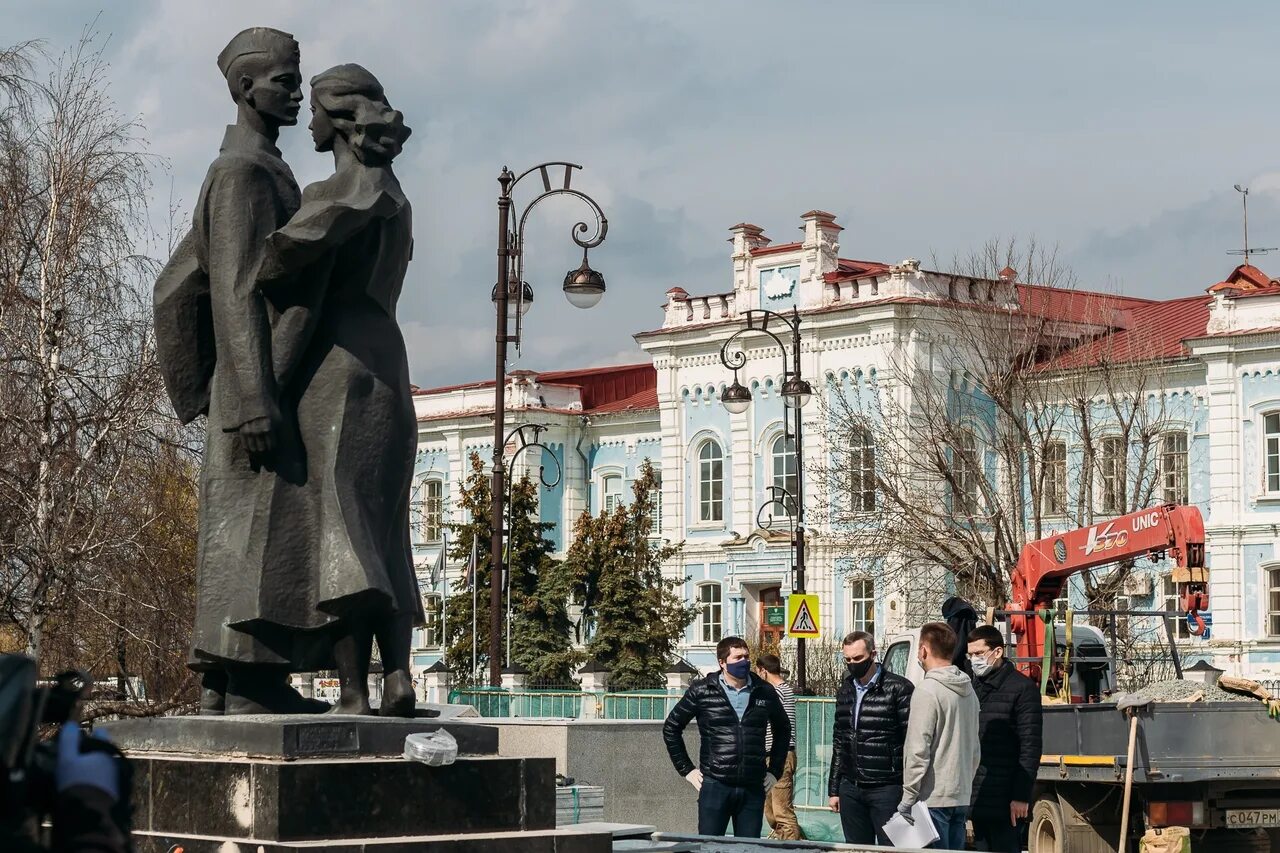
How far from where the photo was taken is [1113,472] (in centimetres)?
4353

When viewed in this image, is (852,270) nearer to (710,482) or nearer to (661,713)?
(710,482)

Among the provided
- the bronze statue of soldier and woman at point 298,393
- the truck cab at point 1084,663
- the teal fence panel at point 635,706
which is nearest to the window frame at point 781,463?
the teal fence panel at point 635,706

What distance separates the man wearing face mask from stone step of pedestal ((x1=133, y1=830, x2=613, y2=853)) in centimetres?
392

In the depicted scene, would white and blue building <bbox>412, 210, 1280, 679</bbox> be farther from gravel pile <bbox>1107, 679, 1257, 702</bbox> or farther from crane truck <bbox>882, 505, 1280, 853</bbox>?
crane truck <bbox>882, 505, 1280, 853</bbox>

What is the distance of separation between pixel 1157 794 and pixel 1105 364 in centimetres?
3007

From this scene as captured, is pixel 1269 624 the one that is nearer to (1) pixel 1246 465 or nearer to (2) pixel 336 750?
(1) pixel 1246 465

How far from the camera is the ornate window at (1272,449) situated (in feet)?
151

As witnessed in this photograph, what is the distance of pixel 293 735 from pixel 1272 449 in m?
41.6

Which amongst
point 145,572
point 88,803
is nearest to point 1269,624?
point 145,572

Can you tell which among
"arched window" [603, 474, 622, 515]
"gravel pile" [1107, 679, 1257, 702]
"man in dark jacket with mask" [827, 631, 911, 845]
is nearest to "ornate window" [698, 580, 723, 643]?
"arched window" [603, 474, 622, 515]

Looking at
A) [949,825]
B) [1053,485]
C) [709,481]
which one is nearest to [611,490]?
[709,481]

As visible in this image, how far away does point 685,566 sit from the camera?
185 feet

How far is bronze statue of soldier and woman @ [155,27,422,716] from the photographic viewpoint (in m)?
7.76

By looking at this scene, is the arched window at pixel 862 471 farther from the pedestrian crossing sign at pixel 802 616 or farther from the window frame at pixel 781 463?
the pedestrian crossing sign at pixel 802 616
